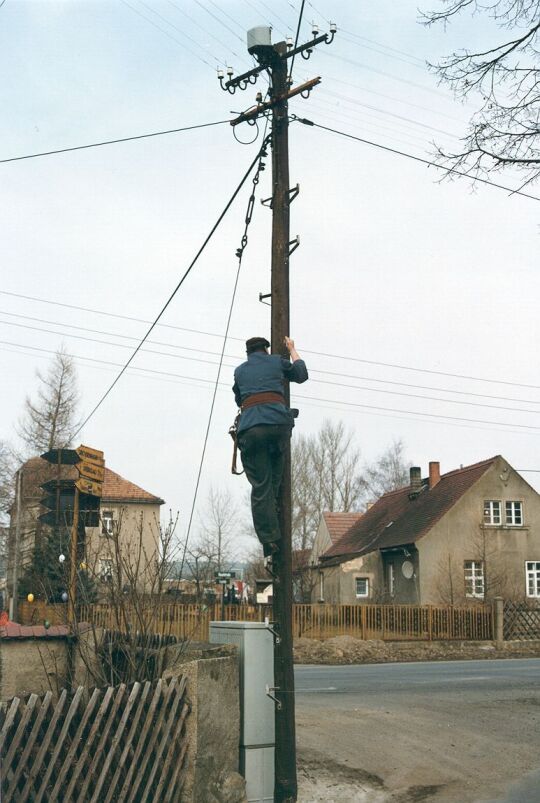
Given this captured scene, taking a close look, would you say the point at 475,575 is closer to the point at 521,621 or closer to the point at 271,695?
the point at 521,621

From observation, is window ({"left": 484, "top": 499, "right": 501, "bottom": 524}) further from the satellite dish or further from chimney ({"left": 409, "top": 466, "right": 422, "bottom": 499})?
chimney ({"left": 409, "top": 466, "right": 422, "bottom": 499})

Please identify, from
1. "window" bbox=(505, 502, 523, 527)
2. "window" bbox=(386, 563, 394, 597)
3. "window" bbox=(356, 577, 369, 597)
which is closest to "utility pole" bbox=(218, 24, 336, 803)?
"window" bbox=(505, 502, 523, 527)

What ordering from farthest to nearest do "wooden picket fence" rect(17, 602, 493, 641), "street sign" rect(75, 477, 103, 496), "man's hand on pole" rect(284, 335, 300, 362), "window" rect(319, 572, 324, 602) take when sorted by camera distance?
"window" rect(319, 572, 324, 602) < "wooden picket fence" rect(17, 602, 493, 641) < "street sign" rect(75, 477, 103, 496) < "man's hand on pole" rect(284, 335, 300, 362)

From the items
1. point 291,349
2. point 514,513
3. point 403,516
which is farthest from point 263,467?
point 403,516

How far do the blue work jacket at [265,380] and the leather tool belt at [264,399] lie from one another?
1.0 inches

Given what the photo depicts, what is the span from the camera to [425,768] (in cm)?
865

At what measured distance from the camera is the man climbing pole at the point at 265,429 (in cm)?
794

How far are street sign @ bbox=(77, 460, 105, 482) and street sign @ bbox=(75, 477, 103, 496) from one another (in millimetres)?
72

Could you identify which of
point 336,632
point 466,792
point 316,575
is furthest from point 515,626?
point 466,792

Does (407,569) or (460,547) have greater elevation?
(460,547)

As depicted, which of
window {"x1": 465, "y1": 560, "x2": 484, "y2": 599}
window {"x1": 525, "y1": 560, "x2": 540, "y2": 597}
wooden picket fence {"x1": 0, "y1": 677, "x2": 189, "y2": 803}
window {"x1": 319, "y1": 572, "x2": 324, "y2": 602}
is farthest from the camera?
window {"x1": 319, "y1": 572, "x2": 324, "y2": 602}

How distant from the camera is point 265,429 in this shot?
7914 millimetres

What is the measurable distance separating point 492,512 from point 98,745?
3759cm

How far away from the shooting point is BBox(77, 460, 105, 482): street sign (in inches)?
545
